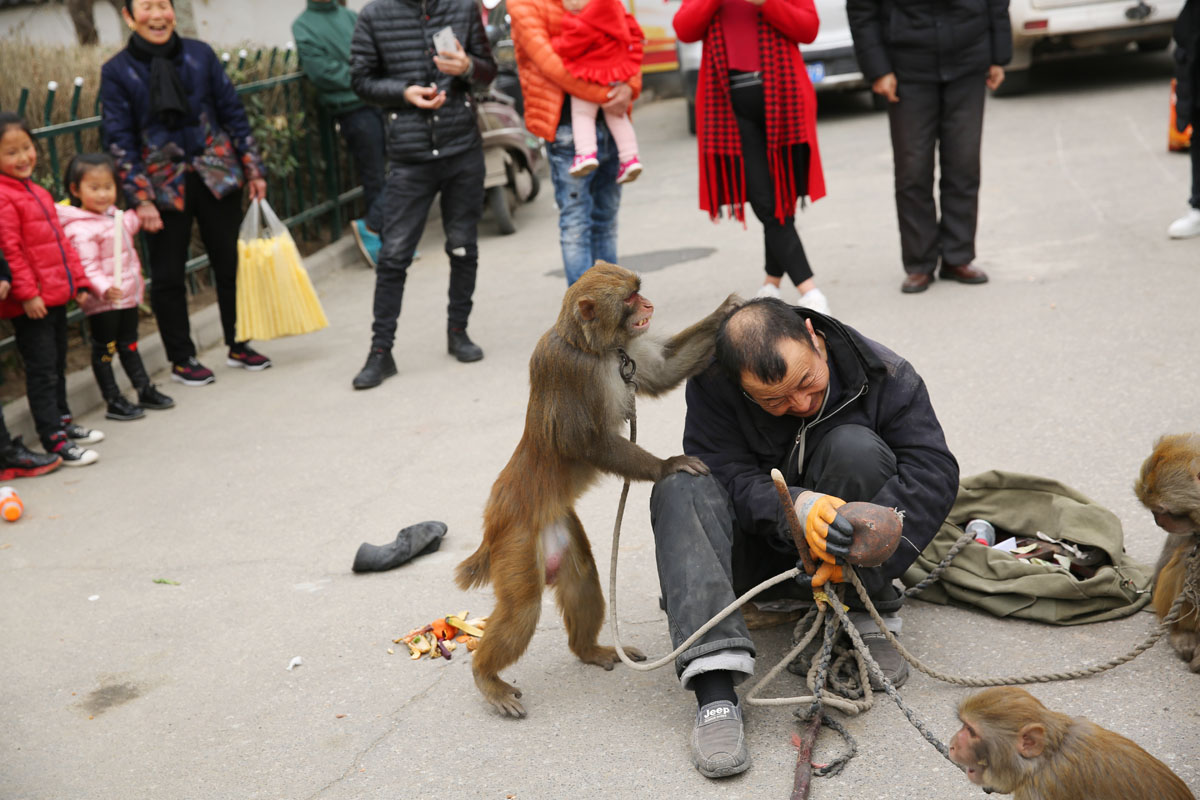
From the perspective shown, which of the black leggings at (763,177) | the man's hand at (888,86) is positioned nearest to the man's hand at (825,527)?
the black leggings at (763,177)

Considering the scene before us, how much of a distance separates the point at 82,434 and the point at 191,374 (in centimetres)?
99

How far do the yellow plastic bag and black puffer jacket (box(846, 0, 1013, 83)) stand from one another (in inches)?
141

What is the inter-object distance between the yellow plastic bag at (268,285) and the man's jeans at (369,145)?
2.41 metres

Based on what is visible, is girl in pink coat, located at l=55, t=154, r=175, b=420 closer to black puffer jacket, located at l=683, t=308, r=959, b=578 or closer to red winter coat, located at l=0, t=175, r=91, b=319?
red winter coat, located at l=0, t=175, r=91, b=319

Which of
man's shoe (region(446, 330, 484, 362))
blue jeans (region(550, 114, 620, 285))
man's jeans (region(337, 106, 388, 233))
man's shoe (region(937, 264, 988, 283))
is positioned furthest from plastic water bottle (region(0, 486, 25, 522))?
man's shoe (region(937, 264, 988, 283))

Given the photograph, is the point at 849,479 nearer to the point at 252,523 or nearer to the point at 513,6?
the point at 252,523

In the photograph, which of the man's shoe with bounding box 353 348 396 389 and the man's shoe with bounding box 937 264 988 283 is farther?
the man's shoe with bounding box 937 264 988 283

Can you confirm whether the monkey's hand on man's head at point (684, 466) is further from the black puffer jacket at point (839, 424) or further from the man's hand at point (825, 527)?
the man's hand at point (825, 527)

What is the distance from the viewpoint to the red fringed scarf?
241 inches

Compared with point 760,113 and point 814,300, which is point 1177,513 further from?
point 760,113

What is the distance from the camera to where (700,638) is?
10.2 feet

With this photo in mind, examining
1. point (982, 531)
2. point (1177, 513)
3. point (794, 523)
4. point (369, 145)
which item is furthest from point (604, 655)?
point (369, 145)

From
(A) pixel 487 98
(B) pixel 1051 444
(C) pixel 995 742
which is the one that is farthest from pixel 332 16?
→ (C) pixel 995 742

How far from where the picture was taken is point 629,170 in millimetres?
6516
